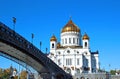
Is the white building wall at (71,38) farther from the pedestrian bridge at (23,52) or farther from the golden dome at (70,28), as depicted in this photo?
the pedestrian bridge at (23,52)

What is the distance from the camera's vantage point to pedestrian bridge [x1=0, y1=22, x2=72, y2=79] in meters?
35.4

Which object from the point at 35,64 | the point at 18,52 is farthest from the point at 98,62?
the point at 18,52

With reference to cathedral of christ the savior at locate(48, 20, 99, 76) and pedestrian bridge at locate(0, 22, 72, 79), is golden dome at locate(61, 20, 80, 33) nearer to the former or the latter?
cathedral of christ the savior at locate(48, 20, 99, 76)

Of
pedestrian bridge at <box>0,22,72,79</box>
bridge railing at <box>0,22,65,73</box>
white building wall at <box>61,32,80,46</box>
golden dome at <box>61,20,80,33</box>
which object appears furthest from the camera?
golden dome at <box>61,20,80,33</box>

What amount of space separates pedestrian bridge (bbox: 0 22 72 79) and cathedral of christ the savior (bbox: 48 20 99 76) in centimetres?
2356

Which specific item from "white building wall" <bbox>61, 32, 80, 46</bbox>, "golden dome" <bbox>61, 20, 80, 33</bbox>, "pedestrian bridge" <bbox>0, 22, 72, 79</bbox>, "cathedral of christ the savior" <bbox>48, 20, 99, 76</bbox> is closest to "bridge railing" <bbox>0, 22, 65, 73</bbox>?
"pedestrian bridge" <bbox>0, 22, 72, 79</bbox>

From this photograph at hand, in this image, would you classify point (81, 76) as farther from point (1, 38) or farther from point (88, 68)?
point (1, 38)

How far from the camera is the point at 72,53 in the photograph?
3652 inches

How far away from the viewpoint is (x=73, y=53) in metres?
92.6

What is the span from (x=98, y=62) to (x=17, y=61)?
50.5 metres

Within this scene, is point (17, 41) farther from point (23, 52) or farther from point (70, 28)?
point (70, 28)

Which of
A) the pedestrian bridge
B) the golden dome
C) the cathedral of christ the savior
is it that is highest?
the golden dome

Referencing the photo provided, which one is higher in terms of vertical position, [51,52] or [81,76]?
[51,52]

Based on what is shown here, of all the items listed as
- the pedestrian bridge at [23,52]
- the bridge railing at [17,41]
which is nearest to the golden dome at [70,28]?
the pedestrian bridge at [23,52]
